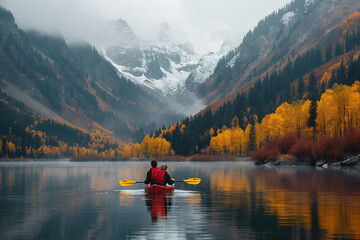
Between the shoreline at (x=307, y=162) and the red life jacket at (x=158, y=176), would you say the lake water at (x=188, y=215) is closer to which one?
the red life jacket at (x=158, y=176)

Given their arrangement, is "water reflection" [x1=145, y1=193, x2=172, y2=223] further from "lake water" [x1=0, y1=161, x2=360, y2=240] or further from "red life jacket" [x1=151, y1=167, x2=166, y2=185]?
"red life jacket" [x1=151, y1=167, x2=166, y2=185]

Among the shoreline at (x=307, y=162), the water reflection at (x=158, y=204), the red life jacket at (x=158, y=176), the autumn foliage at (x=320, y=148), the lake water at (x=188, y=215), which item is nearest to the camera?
the lake water at (x=188, y=215)

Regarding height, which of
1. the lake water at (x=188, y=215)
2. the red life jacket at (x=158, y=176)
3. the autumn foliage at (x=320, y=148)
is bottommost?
the lake water at (x=188, y=215)

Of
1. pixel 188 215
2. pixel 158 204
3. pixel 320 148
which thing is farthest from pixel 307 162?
pixel 188 215

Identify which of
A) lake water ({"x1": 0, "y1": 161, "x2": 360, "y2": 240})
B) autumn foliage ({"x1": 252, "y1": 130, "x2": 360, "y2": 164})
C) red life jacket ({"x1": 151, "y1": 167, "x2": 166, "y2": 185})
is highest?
autumn foliage ({"x1": 252, "y1": 130, "x2": 360, "y2": 164})

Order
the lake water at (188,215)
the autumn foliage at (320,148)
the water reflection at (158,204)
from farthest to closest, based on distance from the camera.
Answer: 1. the autumn foliage at (320,148)
2. the water reflection at (158,204)
3. the lake water at (188,215)

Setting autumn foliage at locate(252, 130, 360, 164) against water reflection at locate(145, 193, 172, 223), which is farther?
autumn foliage at locate(252, 130, 360, 164)

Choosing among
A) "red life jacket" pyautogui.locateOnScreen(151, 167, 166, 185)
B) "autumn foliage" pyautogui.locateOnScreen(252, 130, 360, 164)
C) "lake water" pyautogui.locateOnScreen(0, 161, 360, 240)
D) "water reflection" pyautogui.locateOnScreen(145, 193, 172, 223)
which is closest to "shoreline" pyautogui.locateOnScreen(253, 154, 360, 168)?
"autumn foliage" pyautogui.locateOnScreen(252, 130, 360, 164)

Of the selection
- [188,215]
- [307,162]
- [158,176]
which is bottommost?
[188,215]

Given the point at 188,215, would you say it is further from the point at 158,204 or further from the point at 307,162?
the point at 307,162

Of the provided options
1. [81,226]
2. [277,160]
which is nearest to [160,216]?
[81,226]

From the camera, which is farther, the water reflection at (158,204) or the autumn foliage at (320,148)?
the autumn foliage at (320,148)

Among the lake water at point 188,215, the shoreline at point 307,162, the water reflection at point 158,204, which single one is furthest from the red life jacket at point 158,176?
the shoreline at point 307,162

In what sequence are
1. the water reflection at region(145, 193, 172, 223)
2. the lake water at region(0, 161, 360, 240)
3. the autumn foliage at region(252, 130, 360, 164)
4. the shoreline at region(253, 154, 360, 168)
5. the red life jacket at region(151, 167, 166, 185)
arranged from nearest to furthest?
the lake water at region(0, 161, 360, 240)
the water reflection at region(145, 193, 172, 223)
the red life jacket at region(151, 167, 166, 185)
the shoreline at region(253, 154, 360, 168)
the autumn foliage at region(252, 130, 360, 164)
